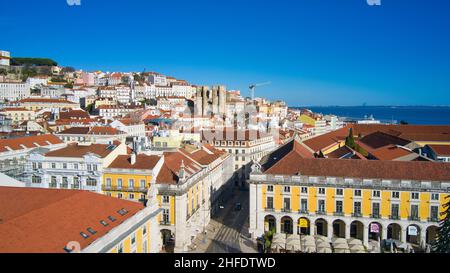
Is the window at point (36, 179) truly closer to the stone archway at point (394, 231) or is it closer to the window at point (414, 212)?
the stone archway at point (394, 231)

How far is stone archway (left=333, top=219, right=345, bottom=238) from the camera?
35.4 metres

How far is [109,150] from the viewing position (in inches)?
1435

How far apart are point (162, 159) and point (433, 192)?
23.1 metres

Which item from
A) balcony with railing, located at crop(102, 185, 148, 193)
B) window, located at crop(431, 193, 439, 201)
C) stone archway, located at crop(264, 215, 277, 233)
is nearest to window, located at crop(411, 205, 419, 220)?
window, located at crop(431, 193, 439, 201)

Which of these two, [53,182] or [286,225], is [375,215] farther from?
[53,182]

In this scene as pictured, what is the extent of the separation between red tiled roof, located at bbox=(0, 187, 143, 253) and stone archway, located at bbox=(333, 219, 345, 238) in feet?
65.1

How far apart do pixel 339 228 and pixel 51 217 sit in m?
26.3

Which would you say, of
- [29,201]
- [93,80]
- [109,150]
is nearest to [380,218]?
[109,150]

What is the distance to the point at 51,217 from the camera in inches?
680

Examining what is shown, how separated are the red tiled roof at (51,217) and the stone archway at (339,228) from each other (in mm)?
19856

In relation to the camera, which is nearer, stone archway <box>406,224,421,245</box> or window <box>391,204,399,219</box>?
Result: stone archway <box>406,224,421,245</box>

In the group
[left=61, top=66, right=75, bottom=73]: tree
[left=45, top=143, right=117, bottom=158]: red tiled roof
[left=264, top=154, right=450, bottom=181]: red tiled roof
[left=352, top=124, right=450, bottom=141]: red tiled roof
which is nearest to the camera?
[left=264, top=154, right=450, bottom=181]: red tiled roof

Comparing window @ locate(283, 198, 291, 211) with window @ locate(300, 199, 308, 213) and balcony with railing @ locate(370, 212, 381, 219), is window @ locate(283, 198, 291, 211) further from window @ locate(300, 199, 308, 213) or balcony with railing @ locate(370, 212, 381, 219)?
balcony with railing @ locate(370, 212, 381, 219)
